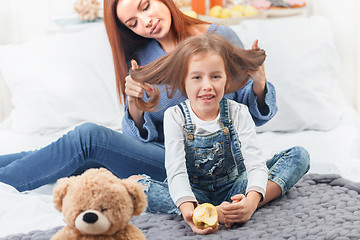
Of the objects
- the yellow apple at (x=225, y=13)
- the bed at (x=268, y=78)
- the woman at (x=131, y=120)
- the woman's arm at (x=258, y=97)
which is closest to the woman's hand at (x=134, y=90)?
the woman at (x=131, y=120)

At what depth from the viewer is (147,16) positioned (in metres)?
1.09

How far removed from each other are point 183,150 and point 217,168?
9 centimetres

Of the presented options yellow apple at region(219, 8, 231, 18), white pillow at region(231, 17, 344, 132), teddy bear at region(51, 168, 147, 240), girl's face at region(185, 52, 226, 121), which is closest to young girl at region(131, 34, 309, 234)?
girl's face at region(185, 52, 226, 121)

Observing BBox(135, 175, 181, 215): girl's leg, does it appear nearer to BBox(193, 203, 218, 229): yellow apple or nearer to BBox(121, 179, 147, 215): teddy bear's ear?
BBox(193, 203, 218, 229): yellow apple

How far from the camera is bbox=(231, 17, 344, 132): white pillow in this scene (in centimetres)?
158

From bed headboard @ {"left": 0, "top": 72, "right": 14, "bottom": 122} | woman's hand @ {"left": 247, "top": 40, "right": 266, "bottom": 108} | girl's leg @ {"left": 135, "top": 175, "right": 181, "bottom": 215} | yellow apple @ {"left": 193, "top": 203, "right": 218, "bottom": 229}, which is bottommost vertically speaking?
bed headboard @ {"left": 0, "top": 72, "right": 14, "bottom": 122}

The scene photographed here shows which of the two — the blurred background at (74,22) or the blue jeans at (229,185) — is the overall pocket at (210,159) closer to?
the blue jeans at (229,185)

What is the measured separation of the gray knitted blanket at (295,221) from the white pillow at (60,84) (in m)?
0.70

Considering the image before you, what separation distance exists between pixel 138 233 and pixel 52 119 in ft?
3.06

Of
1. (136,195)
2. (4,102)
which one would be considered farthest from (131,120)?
(4,102)

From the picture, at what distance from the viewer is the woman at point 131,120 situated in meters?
1.10

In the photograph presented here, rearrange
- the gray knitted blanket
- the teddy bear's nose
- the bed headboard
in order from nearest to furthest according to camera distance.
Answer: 1. the teddy bear's nose
2. the gray knitted blanket
3. the bed headboard

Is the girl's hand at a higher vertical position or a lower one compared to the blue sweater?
lower

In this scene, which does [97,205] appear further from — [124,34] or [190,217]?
[124,34]
